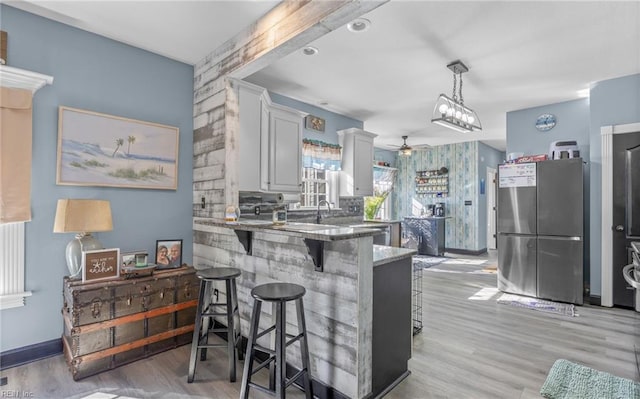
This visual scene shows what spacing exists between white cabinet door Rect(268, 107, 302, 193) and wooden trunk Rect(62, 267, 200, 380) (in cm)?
141

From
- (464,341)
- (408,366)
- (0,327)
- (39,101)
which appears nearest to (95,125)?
(39,101)

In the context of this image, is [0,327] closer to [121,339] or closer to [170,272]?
[121,339]

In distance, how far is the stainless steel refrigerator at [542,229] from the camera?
3871 millimetres

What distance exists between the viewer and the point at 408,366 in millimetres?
2412

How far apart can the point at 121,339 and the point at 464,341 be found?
290 cm

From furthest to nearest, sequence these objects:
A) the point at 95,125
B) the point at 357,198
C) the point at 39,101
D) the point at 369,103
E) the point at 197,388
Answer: the point at 357,198, the point at 369,103, the point at 95,125, the point at 39,101, the point at 197,388

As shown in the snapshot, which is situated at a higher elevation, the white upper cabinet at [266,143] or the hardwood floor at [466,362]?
the white upper cabinet at [266,143]

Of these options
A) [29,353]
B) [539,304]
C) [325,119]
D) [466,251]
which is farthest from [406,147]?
[29,353]

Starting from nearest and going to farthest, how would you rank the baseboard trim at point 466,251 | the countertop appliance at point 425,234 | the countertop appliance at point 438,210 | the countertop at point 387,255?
the countertop at point 387,255 → the countertop appliance at point 425,234 → the baseboard trim at point 466,251 → the countertop appliance at point 438,210

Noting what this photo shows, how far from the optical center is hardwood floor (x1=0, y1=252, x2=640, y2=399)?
211 cm

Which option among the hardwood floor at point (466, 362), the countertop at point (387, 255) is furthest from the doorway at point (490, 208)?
the countertop at point (387, 255)

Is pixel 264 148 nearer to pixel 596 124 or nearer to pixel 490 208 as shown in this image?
pixel 596 124

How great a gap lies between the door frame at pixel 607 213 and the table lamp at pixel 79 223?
5260mm

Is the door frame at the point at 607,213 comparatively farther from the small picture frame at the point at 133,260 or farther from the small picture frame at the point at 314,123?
the small picture frame at the point at 133,260
